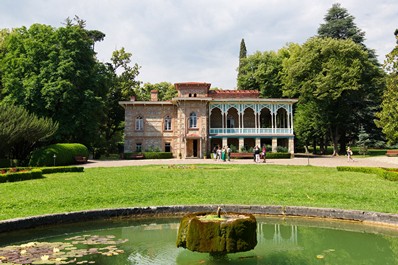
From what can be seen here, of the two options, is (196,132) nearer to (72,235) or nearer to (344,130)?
(344,130)

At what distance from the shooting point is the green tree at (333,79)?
4166 centimetres

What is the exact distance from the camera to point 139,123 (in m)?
42.6

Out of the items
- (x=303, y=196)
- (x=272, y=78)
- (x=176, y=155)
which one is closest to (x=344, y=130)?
(x=272, y=78)

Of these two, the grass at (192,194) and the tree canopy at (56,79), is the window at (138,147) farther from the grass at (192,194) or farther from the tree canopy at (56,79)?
the grass at (192,194)

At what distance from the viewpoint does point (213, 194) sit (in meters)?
12.3

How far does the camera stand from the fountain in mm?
5699

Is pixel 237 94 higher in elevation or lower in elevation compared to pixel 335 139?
higher

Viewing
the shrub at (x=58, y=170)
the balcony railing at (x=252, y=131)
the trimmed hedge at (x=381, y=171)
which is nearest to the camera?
the trimmed hedge at (x=381, y=171)

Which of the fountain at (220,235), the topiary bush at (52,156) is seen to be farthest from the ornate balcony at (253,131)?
the fountain at (220,235)

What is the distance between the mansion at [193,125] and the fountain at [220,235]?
3472 centimetres

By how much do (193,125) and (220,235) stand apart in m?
35.9

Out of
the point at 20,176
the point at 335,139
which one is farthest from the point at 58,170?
the point at 335,139

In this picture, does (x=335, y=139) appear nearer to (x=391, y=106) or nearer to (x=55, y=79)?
(x=391, y=106)

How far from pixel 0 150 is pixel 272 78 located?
38.6m
